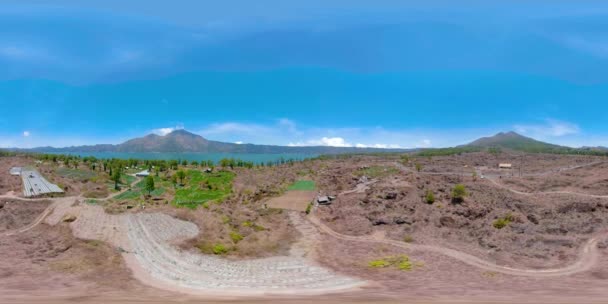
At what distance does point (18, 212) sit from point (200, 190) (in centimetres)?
3563

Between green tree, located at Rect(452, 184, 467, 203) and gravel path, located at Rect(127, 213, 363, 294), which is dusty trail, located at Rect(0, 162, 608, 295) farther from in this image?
green tree, located at Rect(452, 184, 467, 203)

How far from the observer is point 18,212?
4600cm

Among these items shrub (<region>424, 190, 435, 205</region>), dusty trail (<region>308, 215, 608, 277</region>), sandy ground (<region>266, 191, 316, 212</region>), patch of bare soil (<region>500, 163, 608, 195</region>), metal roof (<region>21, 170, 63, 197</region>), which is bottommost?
dusty trail (<region>308, 215, 608, 277</region>)

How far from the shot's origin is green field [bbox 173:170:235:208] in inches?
2601

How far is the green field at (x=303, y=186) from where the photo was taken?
76.5 metres

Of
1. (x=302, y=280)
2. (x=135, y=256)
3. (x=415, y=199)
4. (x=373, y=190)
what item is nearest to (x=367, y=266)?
(x=302, y=280)

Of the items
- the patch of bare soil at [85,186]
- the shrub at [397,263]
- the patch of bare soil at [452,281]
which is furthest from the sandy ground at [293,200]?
the patch of bare soil at [85,186]

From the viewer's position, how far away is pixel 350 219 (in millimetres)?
46656

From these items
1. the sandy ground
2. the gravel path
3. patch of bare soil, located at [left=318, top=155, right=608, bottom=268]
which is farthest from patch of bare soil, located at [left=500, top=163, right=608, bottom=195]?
the gravel path

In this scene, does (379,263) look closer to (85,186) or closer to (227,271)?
(227,271)

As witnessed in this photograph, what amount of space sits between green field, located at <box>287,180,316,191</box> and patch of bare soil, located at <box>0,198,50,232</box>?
151 ft

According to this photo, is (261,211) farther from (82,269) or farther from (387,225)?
(82,269)

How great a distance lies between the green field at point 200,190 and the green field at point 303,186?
15279 millimetres

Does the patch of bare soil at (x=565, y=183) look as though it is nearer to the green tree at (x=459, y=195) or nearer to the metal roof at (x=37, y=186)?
the green tree at (x=459, y=195)
